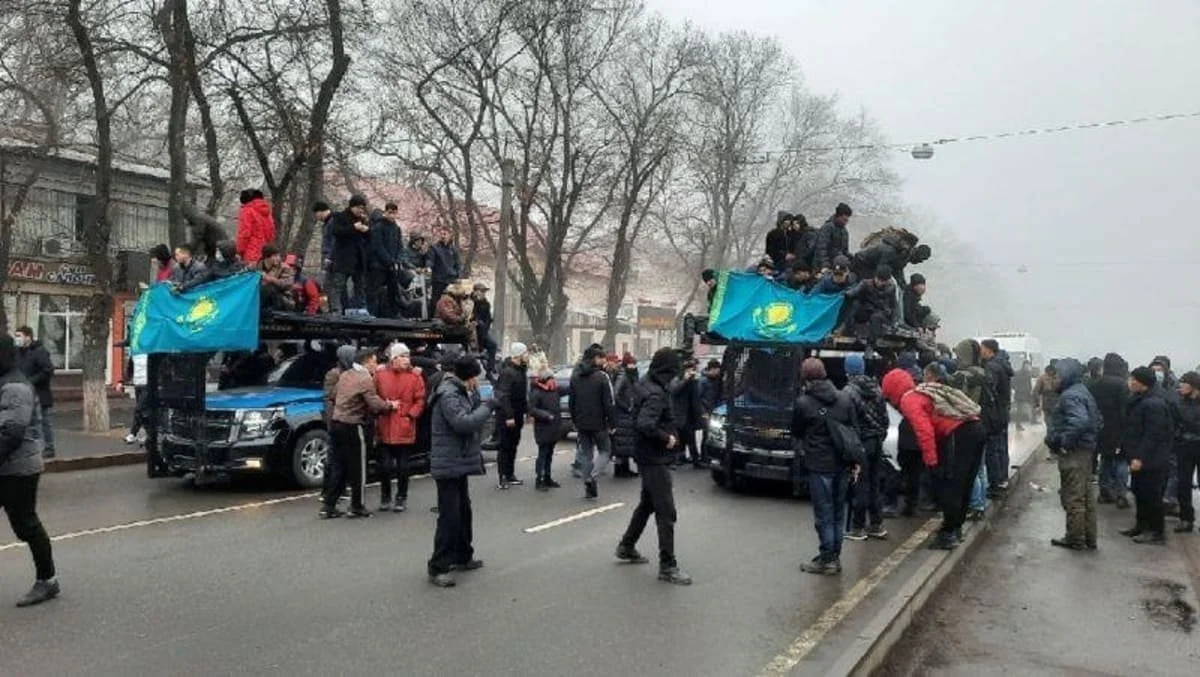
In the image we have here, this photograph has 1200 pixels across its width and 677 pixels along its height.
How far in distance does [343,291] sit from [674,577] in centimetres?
731

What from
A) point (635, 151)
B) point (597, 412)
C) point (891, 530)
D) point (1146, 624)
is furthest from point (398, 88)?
point (1146, 624)

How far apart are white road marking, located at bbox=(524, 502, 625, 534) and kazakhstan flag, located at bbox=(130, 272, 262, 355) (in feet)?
12.8

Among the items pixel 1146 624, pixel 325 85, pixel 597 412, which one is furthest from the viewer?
pixel 325 85

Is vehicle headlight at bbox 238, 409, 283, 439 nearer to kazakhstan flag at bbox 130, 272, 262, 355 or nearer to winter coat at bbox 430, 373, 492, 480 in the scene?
kazakhstan flag at bbox 130, 272, 262, 355

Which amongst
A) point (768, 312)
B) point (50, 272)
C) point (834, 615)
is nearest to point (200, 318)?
point (768, 312)

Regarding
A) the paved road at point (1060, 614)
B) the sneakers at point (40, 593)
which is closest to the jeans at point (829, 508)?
the paved road at point (1060, 614)

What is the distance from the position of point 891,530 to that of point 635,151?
24.2m

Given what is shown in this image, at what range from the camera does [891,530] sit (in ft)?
33.0

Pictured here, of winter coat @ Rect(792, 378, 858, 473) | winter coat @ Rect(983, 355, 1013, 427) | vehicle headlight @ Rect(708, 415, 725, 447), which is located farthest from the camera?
vehicle headlight @ Rect(708, 415, 725, 447)

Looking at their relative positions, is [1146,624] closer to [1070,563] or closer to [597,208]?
[1070,563]

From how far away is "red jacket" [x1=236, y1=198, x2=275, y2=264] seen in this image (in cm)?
1296

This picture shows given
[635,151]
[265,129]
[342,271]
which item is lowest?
[342,271]

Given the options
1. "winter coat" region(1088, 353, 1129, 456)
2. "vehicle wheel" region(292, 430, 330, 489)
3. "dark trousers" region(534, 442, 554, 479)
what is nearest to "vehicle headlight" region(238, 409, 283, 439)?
"vehicle wheel" region(292, 430, 330, 489)

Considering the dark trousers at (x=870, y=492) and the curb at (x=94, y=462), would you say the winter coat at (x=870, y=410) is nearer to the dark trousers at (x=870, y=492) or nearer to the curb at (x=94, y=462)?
the dark trousers at (x=870, y=492)
